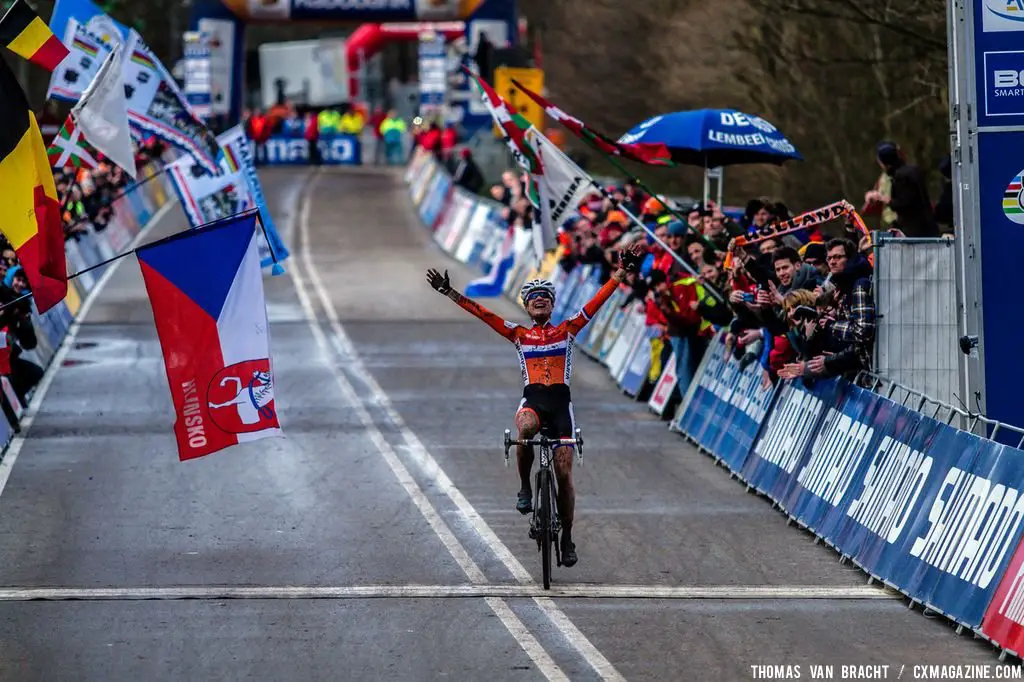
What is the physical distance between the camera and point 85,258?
3403 cm

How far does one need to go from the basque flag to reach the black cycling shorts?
5.85 ft

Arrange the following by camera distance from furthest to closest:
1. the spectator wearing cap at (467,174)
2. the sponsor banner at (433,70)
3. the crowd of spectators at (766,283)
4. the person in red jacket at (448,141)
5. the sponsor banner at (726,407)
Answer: the sponsor banner at (433,70) < the person in red jacket at (448,141) < the spectator wearing cap at (467,174) < the sponsor banner at (726,407) < the crowd of spectators at (766,283)

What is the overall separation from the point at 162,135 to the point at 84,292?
484 inches

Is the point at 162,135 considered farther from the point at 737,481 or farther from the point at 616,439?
the point at 737,481

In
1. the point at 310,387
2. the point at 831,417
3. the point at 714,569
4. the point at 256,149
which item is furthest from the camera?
the point at 256,149

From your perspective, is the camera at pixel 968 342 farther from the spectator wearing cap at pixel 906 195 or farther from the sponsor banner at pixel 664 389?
the sponsor banner at pixel 664 389

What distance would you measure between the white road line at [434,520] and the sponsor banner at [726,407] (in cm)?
303

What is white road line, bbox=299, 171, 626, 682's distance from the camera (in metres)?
10.9

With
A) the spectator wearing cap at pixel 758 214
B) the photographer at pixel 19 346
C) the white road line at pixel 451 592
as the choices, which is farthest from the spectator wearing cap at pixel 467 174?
the white road line at pixel 451 592

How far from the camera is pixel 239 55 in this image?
58156mm

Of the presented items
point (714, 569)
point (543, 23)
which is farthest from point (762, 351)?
point (543, 23)

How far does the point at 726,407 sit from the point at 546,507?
6172mm

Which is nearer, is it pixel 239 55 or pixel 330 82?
pixel 239 55

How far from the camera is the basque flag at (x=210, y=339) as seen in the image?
42.3 feet
